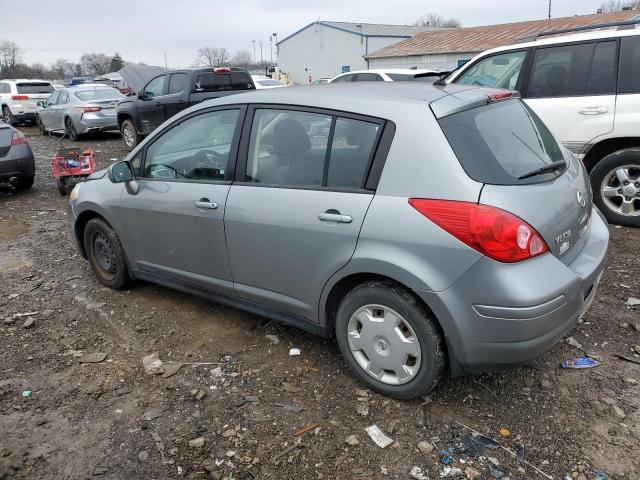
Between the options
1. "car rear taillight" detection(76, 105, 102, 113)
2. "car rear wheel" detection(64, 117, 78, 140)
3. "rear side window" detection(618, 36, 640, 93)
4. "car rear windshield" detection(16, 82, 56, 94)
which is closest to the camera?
"rear side window" detection(618, 36, 640, 93)

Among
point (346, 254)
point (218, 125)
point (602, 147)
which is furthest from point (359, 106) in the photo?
point (602, 147)

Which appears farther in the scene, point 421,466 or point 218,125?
point 218,125

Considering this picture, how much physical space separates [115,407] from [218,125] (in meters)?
1.92

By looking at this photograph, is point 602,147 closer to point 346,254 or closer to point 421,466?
point 346,254

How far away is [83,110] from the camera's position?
14.6 m

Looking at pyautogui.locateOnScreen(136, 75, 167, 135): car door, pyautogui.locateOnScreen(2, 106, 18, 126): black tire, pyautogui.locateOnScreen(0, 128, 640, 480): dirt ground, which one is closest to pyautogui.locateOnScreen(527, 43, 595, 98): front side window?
pyautogui.locateOnScreen(0, 128, 640, 480): dirt ground

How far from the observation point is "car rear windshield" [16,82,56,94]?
2030 centimetres

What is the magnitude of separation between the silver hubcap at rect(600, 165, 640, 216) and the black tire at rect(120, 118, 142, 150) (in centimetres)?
1053

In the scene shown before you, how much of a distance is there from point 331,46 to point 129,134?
3734 cm

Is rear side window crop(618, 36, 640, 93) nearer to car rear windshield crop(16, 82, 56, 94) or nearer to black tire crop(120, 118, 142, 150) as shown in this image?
black tire crop(120, 118, 142, 150)

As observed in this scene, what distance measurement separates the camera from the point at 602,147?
17.7 feet

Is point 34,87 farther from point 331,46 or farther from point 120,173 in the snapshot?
point 331,46

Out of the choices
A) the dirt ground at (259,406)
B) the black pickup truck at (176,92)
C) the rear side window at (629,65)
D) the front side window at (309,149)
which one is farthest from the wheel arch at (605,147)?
the black pickup truck at (176,92)

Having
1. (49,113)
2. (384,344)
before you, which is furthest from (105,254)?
(49,113)
